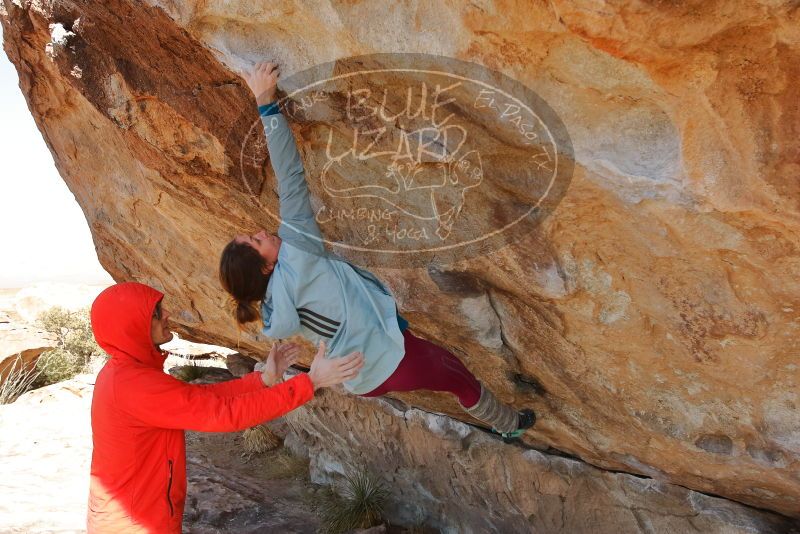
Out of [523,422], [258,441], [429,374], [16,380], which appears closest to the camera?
[429,374]

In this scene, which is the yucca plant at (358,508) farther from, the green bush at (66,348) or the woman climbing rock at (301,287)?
the green bush at (66,348)

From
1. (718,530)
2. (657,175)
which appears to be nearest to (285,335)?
(657,175)

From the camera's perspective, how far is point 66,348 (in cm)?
991

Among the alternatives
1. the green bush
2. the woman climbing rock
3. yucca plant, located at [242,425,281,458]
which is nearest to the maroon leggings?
the woman climbing rock

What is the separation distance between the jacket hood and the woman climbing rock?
13.5 inches

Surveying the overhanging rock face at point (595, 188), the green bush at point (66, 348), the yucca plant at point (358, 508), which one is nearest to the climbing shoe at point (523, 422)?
the overhanging rock face at point (595, 188)

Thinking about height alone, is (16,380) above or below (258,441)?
below

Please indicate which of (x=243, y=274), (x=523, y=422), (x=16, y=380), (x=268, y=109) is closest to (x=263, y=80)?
(x=268, y=109)

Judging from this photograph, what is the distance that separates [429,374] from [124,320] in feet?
4.56

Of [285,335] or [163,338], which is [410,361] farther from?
[163,338]

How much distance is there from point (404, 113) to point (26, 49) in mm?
2879

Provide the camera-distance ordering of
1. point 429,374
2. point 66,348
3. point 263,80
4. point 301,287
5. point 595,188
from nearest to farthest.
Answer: point 595,188 < point 301,287 < point 263,80 < point 429,374 < point 66,348

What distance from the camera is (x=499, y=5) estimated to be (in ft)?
6.84

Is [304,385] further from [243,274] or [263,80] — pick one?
[263,80]
